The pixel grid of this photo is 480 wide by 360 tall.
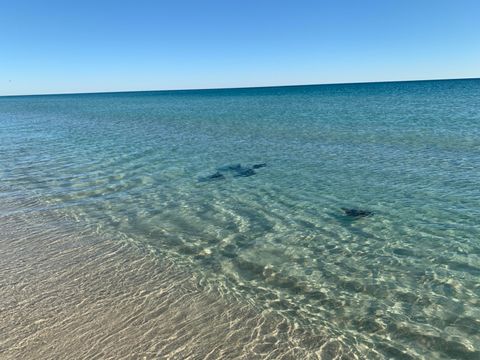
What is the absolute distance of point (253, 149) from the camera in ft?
80.8

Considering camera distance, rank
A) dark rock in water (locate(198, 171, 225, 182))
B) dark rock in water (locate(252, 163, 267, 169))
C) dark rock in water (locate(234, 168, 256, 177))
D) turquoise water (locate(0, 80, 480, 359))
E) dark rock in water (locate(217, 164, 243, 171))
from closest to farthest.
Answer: turquoise water (locate(0, 80, 480, 359)) → dark rock in water (locate(198, 171, 225, 182)) → dark rock in water (locate(234, 168, 256, 177)) → dark rock in water (locate(217, 164, 243, 171)) → dark rock in water (locate(252, 163, 267, 169))

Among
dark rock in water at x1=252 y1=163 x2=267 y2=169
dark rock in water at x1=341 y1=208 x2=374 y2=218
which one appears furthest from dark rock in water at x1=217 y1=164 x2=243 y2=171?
dark rock in water at x1=341 y1=208 x2=374 y2=218

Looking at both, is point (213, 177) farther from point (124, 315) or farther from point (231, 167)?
point (124, 315)

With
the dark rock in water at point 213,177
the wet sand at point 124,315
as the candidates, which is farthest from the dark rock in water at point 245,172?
the wet sand at point 124,315

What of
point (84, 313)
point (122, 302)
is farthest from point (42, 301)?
point (122, 302)

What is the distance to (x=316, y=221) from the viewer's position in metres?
11.3

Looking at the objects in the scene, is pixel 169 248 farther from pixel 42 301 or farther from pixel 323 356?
pixel 323 356

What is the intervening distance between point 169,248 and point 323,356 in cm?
511

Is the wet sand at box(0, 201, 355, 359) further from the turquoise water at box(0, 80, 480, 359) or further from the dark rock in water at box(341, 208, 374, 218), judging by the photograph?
the dark rock in water at box(341, 208, 374, 218)

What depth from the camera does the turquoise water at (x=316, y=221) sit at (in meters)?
6.83

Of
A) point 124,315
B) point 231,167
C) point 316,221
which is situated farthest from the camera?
point 231,167

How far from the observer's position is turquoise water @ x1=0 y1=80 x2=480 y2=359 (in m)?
6.83

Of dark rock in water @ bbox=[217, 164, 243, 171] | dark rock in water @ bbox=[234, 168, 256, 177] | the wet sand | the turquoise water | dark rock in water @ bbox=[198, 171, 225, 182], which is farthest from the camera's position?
dark rock in water @ bbox=[217, 164, 243, 171]

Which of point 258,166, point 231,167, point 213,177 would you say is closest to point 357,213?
point 213,177
